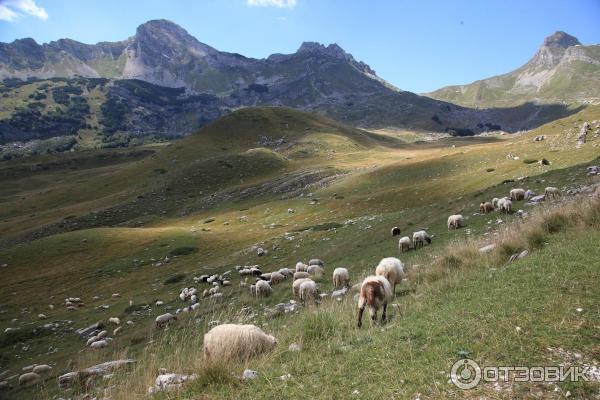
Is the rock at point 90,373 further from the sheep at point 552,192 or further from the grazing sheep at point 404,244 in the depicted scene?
the sheep at point 552,192

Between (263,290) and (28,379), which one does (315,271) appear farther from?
(28,379)

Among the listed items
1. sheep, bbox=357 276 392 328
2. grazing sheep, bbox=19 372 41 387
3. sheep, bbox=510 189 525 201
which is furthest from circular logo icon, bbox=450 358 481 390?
sheep, bbox=510 189 525 201

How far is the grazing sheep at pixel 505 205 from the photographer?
80.9 feet

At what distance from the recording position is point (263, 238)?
154 ft

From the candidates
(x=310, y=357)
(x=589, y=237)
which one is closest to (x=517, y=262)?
(x=589, y=237)

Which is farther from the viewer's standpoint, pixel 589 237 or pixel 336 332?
pixel 589 237

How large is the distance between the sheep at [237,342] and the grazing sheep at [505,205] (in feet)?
64.9

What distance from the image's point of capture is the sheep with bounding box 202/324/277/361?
9461 millimetres

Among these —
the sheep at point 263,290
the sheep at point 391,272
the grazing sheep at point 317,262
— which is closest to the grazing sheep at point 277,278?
the grazing sheep at point 317,262

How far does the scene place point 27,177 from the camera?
173m

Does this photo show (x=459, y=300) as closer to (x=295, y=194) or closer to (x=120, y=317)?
(x=120, y=317)

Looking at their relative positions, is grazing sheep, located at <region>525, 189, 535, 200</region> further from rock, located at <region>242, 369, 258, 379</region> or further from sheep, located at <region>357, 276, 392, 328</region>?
rock, located at <region>242, 369, 258, 379</region>

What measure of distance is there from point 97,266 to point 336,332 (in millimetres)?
43786

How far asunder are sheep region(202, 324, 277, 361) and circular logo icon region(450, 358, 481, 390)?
4.58 meters
